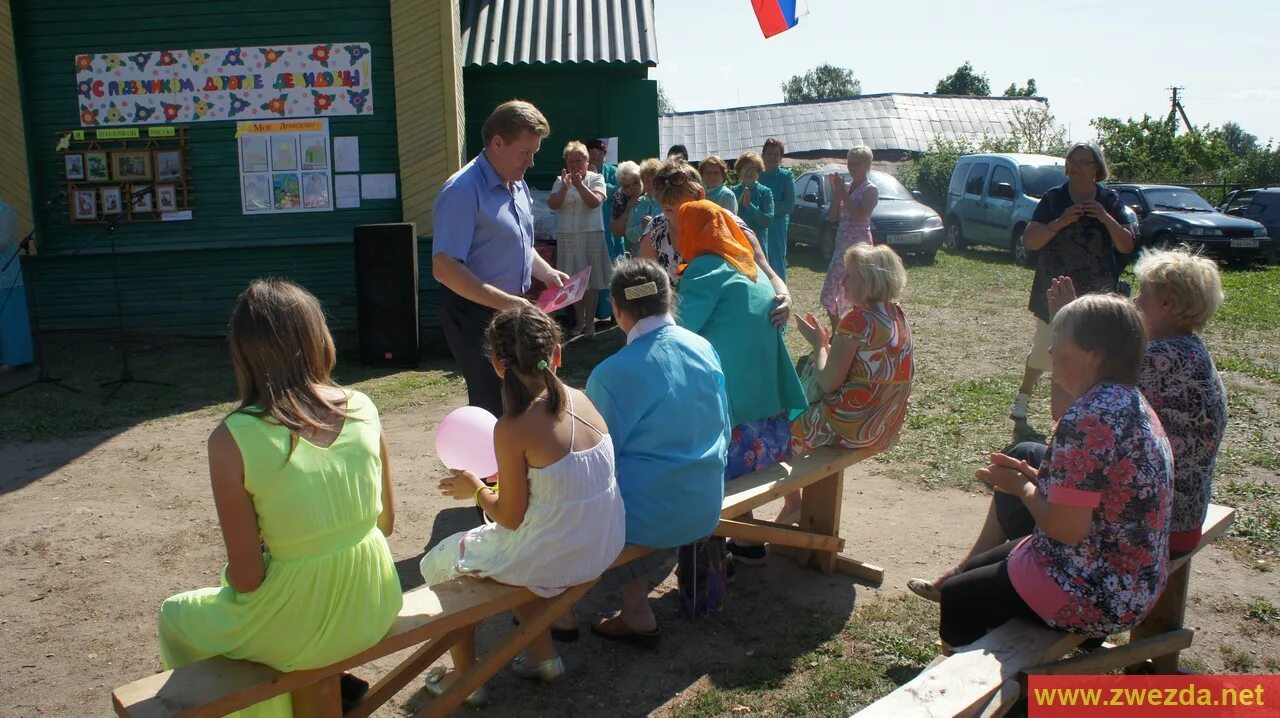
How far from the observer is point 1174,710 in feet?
10.1

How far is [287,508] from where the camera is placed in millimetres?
2412

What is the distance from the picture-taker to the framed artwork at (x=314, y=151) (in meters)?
9.60

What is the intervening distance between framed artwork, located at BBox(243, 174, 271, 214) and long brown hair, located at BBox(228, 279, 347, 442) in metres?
7.87

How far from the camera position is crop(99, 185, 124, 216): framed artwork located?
31.4 feet

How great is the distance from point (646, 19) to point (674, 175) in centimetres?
732

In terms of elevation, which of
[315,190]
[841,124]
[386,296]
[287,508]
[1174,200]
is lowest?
[386,296]

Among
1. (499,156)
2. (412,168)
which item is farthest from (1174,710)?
(412,168)

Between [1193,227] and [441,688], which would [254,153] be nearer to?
[441,688]

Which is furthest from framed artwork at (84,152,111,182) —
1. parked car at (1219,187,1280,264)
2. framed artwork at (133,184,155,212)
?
parked car at (1219,187,1280,264)

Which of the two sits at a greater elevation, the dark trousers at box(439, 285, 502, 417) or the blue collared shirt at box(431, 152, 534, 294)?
the blue collared shirt at box(431, 152, 534, 294)

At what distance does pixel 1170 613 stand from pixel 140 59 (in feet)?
32.2

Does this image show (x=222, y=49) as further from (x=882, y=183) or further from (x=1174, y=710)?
(x=882, y=183)

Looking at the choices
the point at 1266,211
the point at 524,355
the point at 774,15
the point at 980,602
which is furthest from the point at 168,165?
the point at 1266,211

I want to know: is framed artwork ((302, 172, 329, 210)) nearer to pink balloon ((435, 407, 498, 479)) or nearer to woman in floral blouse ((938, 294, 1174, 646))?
Answer: pink balloon ((435, 407, 498, 479))
